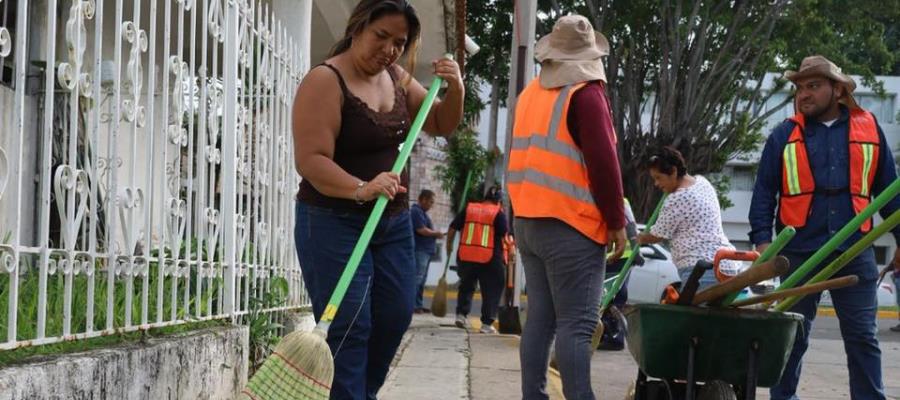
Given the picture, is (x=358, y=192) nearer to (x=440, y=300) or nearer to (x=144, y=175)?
(x=144, y=175)

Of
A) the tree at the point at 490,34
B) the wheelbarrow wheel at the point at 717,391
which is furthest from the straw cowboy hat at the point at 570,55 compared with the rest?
the tree at the point at 490,34

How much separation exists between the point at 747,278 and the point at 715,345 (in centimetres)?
42

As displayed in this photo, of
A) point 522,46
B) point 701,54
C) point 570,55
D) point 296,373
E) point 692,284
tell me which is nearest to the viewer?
point 296,373

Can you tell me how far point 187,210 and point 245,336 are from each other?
80cm

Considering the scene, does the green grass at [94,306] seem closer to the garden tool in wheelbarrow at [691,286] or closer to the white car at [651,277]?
the garden tool in wheelbarrow at [691,286]

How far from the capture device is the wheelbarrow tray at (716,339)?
4191mm

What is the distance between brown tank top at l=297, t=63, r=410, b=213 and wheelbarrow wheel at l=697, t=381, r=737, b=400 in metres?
1.30

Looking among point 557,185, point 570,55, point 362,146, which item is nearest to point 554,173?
point 557,185

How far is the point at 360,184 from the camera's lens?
12.0 ft

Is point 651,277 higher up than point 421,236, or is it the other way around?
point 421,236

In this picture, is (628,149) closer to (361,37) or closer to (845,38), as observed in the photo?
(845,38)

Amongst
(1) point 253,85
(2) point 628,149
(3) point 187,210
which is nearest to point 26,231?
(3) point 187,210

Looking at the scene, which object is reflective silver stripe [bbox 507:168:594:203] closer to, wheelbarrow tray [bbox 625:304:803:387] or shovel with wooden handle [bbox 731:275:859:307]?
wheelbarrow tray [bbox 625:304:803:387]

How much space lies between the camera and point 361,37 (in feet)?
12.6
